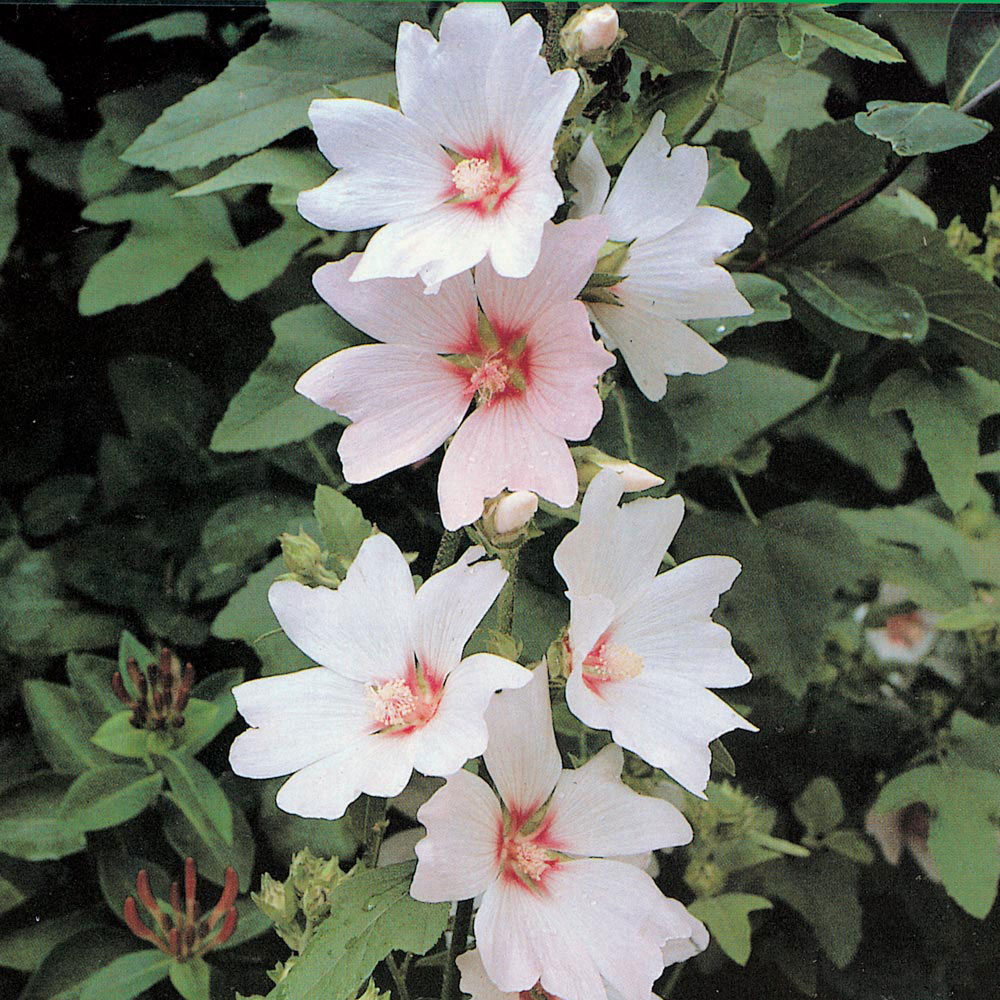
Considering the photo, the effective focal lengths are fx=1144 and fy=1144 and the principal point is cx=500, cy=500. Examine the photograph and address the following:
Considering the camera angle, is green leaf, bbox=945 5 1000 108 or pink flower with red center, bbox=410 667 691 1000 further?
green leaf, bbox=945 5 1000 108

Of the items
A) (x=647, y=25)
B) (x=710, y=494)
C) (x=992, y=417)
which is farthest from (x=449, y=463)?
(x=992, y=417)

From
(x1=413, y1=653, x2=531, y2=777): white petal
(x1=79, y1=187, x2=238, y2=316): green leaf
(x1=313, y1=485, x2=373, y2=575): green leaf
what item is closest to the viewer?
(x1=413, y1=653, x2=531, y2=777): white petal

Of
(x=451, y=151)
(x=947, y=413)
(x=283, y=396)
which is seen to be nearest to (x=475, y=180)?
(x=451, y=151)

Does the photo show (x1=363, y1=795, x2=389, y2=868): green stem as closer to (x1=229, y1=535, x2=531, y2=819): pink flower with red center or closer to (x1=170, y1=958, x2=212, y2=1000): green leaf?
(x1=229, y1=535, x2=531, y2=819): pink flower with red center

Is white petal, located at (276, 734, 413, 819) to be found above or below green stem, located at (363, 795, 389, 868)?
above

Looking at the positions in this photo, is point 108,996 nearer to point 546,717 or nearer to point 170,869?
point 170,869

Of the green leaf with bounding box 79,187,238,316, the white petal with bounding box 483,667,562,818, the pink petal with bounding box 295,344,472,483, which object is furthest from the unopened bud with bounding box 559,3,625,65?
the green leaf with bounding box 79,187,238,316

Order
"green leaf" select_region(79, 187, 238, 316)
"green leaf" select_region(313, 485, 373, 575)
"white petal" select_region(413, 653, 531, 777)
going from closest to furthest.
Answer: "white petal" select_region(413, 653, 531, 777)
"green leaf" select_region(313, 485, 373, 575)
"green leaf" select_region(79, 187, 238, 316)

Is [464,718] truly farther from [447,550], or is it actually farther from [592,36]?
[592,36]
